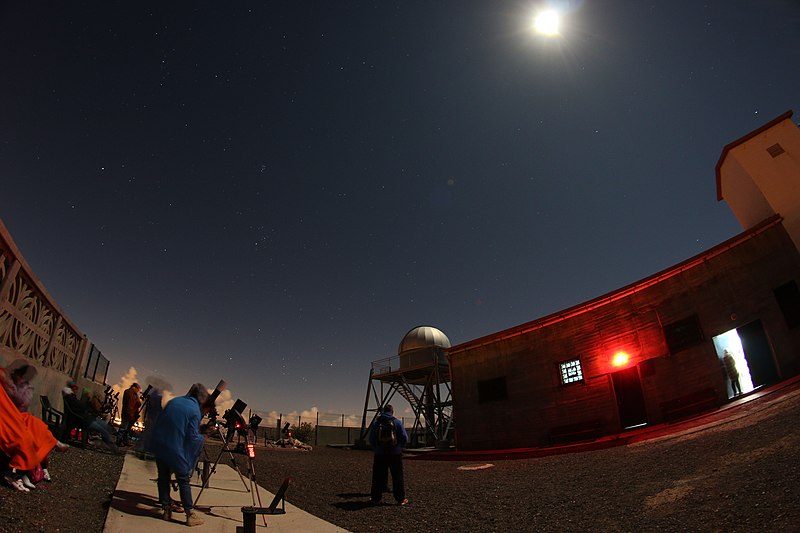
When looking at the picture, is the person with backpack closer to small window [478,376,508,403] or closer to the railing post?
the railing post

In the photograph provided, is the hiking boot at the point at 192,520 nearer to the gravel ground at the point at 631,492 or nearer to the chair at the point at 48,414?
the gravel ground at the point at 631,492

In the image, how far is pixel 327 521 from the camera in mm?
5336

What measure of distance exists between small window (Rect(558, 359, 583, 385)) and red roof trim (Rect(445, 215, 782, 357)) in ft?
5.76

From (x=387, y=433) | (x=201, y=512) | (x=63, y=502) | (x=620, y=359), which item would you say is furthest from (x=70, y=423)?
(x=620, y=359)

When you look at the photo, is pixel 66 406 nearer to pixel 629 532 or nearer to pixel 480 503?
pixel 480 503

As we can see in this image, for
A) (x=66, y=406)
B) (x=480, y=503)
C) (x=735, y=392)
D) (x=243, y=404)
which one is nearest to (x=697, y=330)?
(x=735, y=392)

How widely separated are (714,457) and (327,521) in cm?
633

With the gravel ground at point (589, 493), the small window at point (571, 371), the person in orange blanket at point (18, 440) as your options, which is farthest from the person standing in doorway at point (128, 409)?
the small window at point (571, 371)

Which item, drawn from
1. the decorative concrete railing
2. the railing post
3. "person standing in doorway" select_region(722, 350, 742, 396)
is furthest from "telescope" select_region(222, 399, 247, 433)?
"person standing in doorway" select_region(722, 350, 742, 396)

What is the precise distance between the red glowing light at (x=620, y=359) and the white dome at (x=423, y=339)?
1320 cm

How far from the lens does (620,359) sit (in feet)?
45.9

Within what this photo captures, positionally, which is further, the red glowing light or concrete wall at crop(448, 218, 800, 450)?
the red glowing light

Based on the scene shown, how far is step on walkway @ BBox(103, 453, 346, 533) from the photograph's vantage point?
4.03 meters

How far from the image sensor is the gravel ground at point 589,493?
4.09 metres
